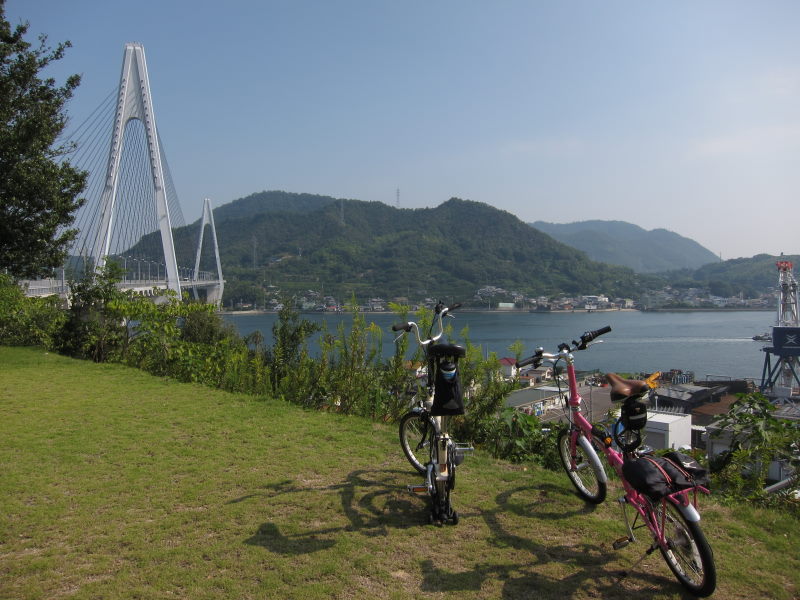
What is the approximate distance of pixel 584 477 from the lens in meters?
2.79

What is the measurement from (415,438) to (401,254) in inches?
1728

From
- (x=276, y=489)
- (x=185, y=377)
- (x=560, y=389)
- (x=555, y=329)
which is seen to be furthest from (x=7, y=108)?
(x=555, y=329)

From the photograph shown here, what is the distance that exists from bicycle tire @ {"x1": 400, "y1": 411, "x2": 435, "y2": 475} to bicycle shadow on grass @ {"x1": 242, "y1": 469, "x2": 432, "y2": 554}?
0.34ft

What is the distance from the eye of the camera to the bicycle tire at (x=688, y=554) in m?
1.82

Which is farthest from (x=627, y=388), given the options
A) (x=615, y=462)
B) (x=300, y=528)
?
(x=300, y=528)

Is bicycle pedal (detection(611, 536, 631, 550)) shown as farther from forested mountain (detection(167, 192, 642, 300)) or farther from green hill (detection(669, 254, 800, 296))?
green hill (detection(669, 254, 800, 296))

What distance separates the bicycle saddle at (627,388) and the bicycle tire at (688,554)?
1.50 ft

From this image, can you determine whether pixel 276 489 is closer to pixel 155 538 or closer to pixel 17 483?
pixel 155 538

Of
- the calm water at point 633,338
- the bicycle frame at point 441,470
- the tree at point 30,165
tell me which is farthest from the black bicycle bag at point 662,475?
the calm water at point 633,338

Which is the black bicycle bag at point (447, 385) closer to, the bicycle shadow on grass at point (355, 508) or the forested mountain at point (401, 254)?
the bicycle shadow on grass at point (355, 508)

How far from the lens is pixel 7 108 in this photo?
602 centimetres

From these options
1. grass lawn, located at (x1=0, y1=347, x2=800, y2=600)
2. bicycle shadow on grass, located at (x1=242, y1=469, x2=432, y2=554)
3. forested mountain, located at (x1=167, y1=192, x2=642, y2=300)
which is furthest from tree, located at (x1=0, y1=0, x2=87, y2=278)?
forested mountain, located at (x1=167, y1=192, x2=642, y2=300)

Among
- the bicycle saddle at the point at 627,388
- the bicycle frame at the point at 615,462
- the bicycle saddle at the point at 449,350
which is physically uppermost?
the bicycle saddle at the point at 449,350

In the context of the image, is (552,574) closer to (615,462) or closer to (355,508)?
(615,462)
